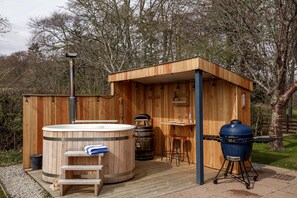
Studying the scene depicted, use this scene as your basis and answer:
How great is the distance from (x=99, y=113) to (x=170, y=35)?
6.64m

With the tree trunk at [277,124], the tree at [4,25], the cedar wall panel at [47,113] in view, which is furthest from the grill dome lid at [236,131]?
the tree at [4,25]

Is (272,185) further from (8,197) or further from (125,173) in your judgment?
(8,197)

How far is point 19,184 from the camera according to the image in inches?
186

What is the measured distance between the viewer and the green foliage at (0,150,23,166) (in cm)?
637

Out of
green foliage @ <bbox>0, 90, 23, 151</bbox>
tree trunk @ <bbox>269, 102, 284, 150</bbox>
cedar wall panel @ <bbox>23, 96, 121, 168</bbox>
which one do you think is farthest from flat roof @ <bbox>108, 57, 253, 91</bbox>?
green foliage @ <bbox>0, 90, 23, 151</bbox>

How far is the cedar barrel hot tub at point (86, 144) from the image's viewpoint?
4523 mm

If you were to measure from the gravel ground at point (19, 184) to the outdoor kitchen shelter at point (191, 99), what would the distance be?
258cm

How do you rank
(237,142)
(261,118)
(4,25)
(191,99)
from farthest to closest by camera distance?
(261,118) → (4,25) → (191,99) → (237,142)

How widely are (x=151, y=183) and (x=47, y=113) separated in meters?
2.85

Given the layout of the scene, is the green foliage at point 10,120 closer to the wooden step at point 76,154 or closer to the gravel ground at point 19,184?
the gravel ground at point 19,184

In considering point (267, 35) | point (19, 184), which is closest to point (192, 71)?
point (19, 184)

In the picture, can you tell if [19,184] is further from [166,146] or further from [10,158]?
[166,146]

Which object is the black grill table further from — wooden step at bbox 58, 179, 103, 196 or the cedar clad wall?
wooden step at bbox 58, 179, 103, 196

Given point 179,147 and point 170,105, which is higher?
point 170,105
